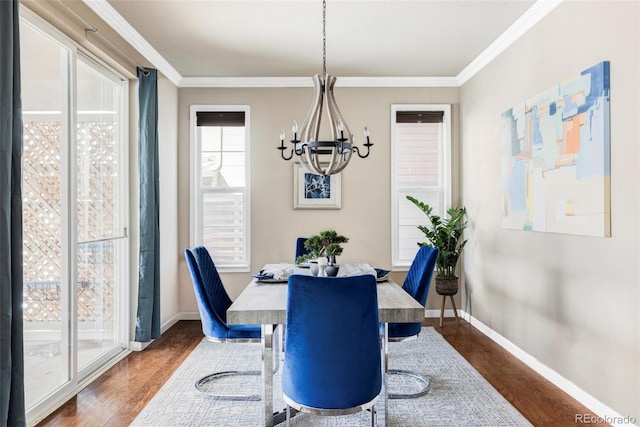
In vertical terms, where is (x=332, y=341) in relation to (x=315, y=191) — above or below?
below

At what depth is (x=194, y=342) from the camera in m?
4.31

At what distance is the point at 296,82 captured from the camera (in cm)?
516

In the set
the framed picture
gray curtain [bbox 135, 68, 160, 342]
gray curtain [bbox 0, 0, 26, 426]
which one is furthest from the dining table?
the framed picture

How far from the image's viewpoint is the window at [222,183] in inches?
205

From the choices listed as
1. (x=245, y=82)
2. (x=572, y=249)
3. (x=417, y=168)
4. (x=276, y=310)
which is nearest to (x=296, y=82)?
(x=245, y=82)

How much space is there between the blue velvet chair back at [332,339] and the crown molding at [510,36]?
8.53 feet

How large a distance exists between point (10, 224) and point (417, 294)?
233cm

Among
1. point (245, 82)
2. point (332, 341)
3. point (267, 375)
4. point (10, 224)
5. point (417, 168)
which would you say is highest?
point (245, 82)

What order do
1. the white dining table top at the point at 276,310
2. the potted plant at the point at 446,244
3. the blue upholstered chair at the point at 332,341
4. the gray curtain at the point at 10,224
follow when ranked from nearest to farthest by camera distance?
the blue upholstered chair at the point at 332,341 → the gray curtain at the point at 10,224 → the white dining table top at the point at 276,310 → the potted plant at the point at 446,244

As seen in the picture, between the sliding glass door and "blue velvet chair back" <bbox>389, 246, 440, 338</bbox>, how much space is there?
2130mm

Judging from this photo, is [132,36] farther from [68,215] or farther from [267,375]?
[267,375]

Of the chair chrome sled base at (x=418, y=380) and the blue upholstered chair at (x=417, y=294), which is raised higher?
the blue upholstered chair at (x=417, y=294)

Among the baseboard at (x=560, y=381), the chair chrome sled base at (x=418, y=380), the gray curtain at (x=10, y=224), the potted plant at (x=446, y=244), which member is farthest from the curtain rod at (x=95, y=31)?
the baseboard at (x=560, y=381)

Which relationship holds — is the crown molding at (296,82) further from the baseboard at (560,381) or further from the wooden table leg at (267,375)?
the wooden table leg at (267,375)
